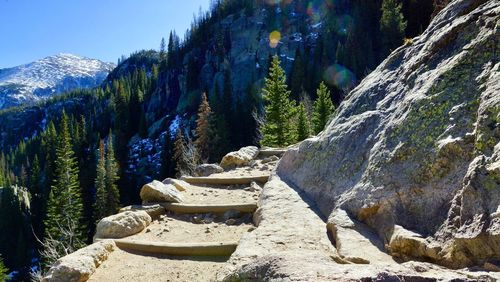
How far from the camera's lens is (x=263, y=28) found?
103500mm

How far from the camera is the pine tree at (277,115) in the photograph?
93.8ft

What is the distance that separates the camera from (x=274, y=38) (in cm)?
9950

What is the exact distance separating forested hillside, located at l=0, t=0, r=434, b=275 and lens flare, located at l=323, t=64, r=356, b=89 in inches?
11.4

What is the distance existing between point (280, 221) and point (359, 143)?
1.61 m

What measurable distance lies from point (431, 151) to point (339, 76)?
66235 mm

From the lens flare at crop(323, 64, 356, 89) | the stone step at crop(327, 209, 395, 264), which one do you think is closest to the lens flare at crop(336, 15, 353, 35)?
the lens flare at crop(323, 64, 356, 89)

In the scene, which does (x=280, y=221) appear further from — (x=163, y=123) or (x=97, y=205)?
(x=163, y=123)

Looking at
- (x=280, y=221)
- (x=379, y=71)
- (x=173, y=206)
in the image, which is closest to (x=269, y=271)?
(x=280, y=221)

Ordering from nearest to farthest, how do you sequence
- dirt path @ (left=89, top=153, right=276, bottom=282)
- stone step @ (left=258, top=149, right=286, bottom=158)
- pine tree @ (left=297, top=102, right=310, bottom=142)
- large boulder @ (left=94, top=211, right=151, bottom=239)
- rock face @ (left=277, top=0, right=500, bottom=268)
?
rock face @ (left=277, top=0, right=500, bottom=268)
dirt path @ (left=89, top=153, right=276, bottom=282)
large boulder @ (left=94, top=211, right=151, bottom=239)
stone step @ (left=258, top=149, right=286, bottom=158)
pine tree @ (left=297, top=102, right=310, bottom=142)

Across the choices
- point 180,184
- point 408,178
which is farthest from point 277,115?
point 408,178

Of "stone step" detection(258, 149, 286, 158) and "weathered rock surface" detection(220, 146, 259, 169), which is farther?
"stone step" detection(258, 149, 286, 158)

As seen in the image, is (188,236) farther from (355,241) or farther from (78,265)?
(355,241)

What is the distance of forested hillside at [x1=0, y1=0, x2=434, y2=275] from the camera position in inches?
1837

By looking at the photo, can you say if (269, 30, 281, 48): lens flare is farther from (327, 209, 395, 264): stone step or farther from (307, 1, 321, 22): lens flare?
(327, 209, 395, 264): stone step
